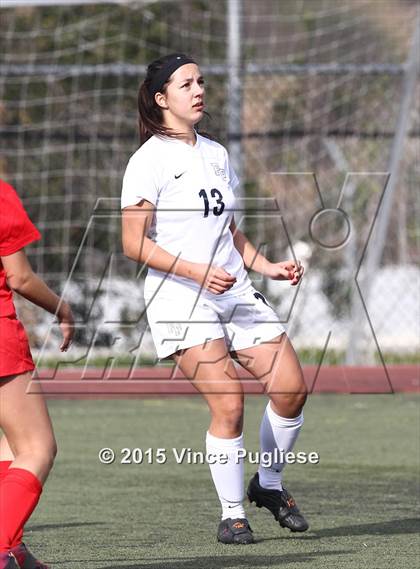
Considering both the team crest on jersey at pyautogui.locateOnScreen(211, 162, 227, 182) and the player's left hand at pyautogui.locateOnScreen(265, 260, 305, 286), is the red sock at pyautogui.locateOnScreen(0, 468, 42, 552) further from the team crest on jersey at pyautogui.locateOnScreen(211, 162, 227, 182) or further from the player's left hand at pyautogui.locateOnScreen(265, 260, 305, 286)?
the team crest on jersey at pyautogui.locateOnScreen(211, 162, 227, 182)

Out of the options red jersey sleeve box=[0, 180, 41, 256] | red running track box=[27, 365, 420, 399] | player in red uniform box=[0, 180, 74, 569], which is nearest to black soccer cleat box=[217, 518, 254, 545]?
player in red uniform box=[0, 180, 74, 569]

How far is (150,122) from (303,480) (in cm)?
270

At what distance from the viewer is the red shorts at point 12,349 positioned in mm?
4055

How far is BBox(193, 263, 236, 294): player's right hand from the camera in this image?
521cm

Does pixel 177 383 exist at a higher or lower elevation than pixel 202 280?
lower

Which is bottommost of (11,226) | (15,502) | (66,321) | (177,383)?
(177,383)

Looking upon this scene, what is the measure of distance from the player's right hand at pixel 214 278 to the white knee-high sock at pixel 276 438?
79cm

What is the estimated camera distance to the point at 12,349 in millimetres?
4086

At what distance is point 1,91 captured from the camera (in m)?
14.6

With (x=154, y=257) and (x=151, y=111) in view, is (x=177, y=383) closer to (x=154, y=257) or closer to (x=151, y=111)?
(x=151, y=111)

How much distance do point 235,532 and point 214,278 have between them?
1055mm

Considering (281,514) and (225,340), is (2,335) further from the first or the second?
(281,514)

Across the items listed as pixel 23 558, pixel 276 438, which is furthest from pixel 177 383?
pixel 23 558

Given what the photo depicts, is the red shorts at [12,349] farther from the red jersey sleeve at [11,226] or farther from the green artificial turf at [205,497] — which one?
the green artificial turf at [205,497]
